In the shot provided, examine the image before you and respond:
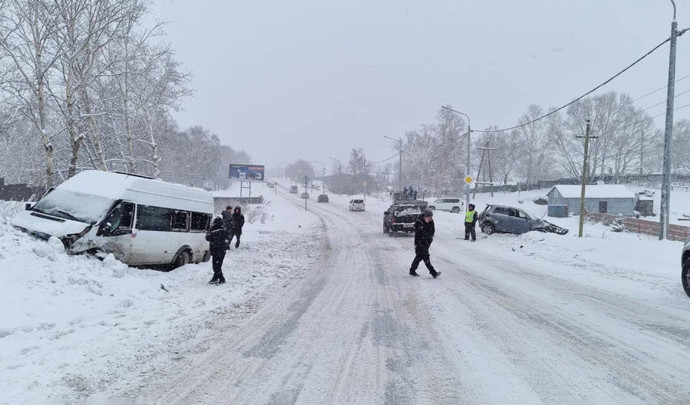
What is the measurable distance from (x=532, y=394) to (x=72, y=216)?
9146mm

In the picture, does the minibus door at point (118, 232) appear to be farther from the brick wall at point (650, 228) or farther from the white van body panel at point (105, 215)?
the brick wall at point (650, 228)

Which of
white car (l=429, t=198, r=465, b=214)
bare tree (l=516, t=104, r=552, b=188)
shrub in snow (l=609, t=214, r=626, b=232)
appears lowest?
shrub in snow (l=609, t=214, r=626, b=232)

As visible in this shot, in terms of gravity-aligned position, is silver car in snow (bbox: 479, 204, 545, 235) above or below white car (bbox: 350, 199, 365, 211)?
below

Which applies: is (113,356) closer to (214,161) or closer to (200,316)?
(200,316)

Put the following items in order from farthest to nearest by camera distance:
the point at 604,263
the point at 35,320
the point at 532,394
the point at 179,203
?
the point at 604,263
the point at 179,203
the point at 35,320
the point at 532,394

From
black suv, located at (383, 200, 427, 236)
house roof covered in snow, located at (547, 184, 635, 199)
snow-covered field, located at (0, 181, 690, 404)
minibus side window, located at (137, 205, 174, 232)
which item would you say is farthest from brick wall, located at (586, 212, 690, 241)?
minibus side window, located at (137, 205, 174, 232)

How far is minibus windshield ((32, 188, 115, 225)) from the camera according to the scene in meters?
8.93

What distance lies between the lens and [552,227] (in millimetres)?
22016

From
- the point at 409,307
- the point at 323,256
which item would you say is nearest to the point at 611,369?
the point at 409,307

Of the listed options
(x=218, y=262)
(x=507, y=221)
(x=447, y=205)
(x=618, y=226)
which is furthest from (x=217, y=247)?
(x=447, y=205)

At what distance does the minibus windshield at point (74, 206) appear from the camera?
8.93m

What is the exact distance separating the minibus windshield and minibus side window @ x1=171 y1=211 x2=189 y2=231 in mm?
1856

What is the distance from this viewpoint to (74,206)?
9227 millimetres

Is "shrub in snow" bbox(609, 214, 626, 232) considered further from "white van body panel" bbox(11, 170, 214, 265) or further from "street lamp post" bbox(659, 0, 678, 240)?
"white van body panel" bbox(11, 170, 214, 265)
